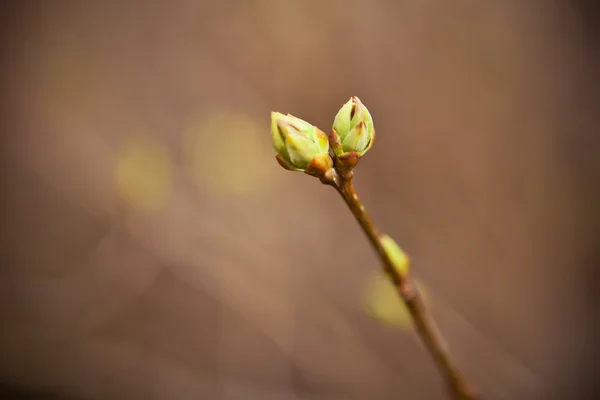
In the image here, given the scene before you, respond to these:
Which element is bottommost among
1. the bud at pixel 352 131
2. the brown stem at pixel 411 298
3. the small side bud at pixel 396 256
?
the brown stem at pixel 411 298

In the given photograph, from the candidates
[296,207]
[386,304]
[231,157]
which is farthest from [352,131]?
[296,207]

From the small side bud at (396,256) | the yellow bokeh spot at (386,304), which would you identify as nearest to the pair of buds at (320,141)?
the small side bud at (396,256)

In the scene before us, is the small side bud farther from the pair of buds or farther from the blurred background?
the blurred background

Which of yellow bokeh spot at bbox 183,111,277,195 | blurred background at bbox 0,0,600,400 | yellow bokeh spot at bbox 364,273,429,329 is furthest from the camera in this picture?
blurred background at bbox 0,0,600,400

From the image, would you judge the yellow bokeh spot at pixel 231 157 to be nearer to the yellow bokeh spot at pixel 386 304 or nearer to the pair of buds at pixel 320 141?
the yellow bokeh spot at pixel 386 304

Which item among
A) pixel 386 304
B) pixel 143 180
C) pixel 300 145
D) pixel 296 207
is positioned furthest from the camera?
pixel 296 207

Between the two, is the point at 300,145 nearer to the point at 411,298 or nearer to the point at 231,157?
the point at 411,298

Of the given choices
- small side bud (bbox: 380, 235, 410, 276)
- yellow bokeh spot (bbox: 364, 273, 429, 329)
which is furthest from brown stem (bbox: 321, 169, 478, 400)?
yellow bokeh spot (bbox: 364, 273, 429, 329)
